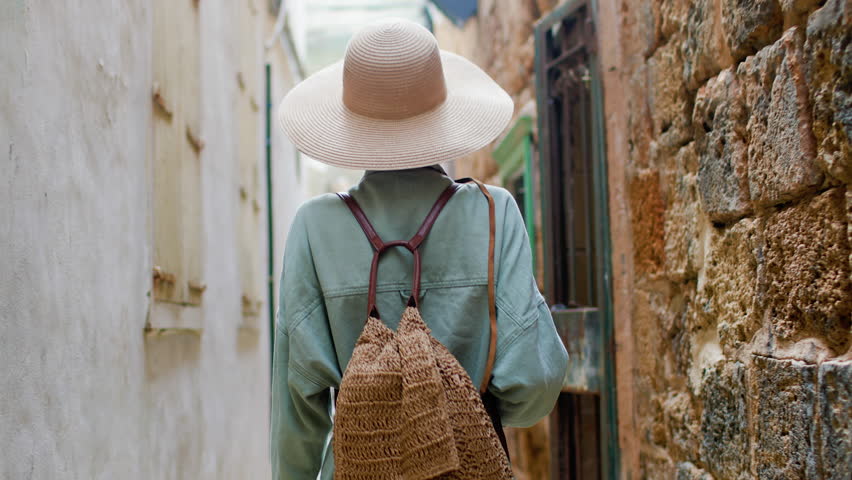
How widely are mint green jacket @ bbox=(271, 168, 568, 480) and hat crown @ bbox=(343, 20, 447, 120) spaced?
162mm

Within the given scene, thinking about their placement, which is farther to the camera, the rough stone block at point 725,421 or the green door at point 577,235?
the green door at point 577,235

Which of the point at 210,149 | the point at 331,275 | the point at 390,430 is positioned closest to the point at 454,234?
the point at 331,275

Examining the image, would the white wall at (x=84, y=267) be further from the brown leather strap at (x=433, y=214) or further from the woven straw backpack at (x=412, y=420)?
the brown leather strap at (x=433, y=214)

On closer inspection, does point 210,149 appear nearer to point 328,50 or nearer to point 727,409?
point 727,409

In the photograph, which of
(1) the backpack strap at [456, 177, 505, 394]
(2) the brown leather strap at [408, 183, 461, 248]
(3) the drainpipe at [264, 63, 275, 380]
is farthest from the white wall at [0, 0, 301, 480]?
(3) the drainpipe at [264, 63, 275, 380]

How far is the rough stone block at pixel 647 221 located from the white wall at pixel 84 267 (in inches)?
62.9

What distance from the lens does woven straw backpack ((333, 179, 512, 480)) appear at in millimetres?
1688

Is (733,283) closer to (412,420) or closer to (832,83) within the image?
(832,83)

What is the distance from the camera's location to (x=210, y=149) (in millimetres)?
4625

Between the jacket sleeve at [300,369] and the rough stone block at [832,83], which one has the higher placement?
the rough stone block at [832,83]

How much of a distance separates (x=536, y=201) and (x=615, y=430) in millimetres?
1841

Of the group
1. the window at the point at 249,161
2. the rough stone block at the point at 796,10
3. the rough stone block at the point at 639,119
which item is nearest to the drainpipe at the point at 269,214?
the window at the point at 249,161

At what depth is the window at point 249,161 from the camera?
5.78m

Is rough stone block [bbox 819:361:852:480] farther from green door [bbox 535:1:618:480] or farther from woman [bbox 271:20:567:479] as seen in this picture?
green door [bbox 535:1:618:480]
